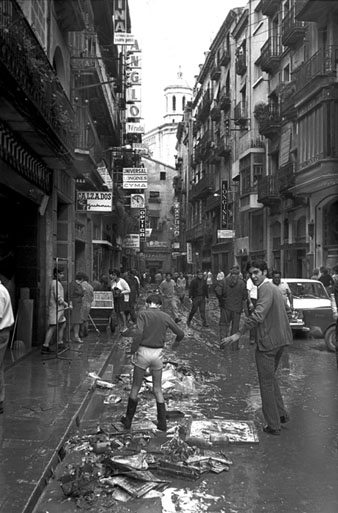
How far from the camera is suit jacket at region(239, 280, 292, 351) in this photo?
21.8 feet

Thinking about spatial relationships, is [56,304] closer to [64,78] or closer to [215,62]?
[64,78]

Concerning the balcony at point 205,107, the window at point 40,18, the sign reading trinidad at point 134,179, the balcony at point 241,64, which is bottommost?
the sign reading trinidad at point 134,179

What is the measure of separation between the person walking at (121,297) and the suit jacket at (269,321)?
34.6ft

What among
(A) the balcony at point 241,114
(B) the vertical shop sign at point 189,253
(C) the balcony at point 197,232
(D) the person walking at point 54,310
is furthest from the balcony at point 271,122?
(B) the vertical shop sign at point 189,253

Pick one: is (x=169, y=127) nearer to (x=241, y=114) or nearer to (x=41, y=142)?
(x=241, y=114)

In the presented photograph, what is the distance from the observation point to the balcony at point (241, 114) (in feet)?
115

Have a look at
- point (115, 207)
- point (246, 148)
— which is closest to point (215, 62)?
point (246, 148)

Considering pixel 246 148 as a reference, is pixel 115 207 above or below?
below

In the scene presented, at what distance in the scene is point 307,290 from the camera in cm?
1656

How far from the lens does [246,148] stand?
3516 cm

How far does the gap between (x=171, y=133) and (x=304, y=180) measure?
76.4 m

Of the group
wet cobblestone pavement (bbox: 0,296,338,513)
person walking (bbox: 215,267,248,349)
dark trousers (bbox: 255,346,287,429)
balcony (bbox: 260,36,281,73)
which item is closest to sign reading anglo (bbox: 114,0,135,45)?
balcony (bbox: 260,36,281,73)

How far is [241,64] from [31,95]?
29.0m

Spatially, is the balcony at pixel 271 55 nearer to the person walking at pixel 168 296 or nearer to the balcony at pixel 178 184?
the person walking at pixel 168 296
